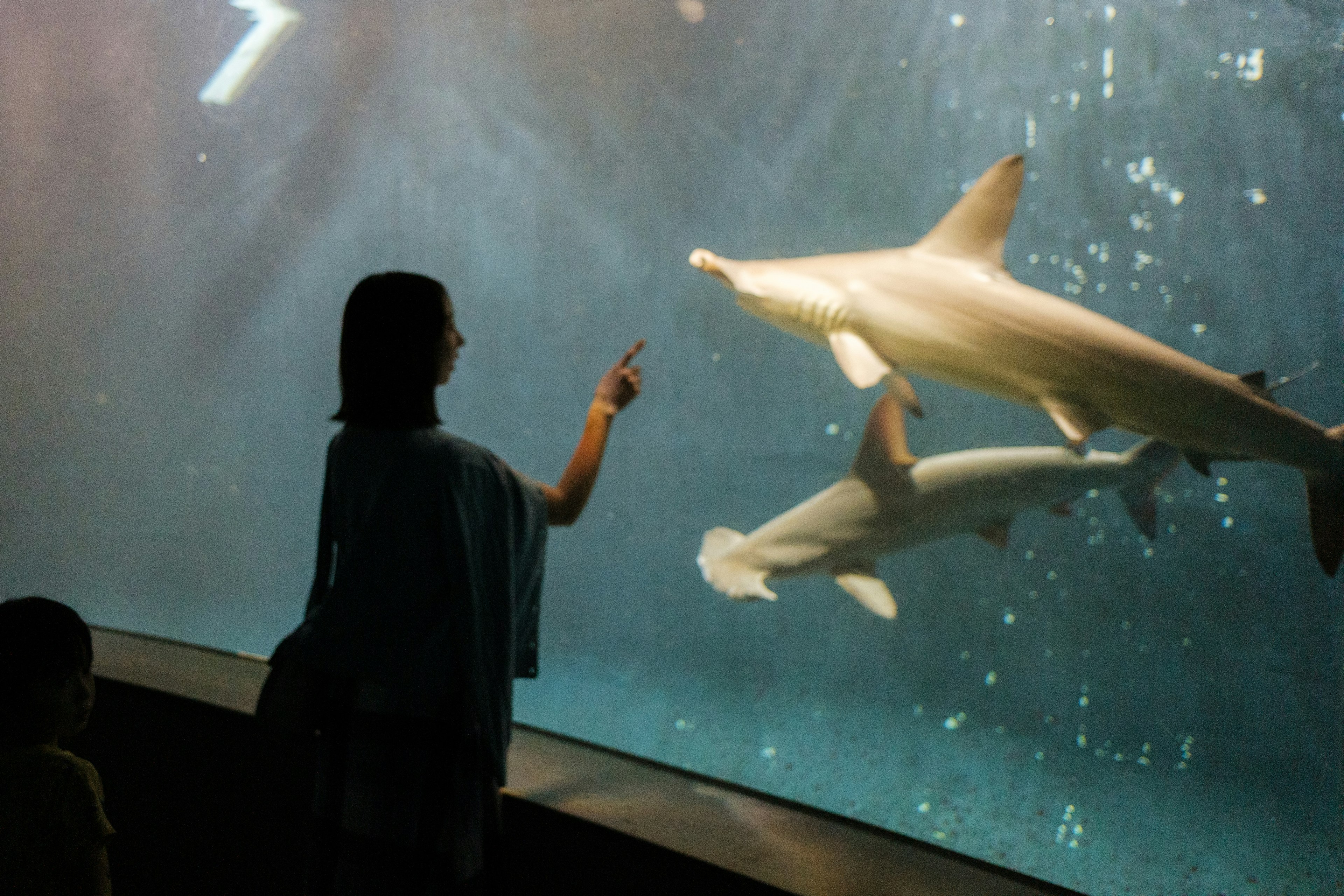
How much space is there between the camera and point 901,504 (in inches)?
111

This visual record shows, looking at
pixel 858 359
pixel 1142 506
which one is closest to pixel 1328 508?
pixel 1142 506

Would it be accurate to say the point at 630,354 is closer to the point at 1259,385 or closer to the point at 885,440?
the point at 1259,385

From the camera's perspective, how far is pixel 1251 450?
1.75m

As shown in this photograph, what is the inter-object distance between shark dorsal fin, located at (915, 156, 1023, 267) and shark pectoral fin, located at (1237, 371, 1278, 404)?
0.65m

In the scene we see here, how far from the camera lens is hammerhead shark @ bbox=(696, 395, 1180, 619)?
8.27ft

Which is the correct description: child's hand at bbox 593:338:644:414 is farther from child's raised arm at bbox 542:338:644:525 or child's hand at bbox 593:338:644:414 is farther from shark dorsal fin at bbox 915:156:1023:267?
shark dorsal fin at bbox 915:156:1023:267

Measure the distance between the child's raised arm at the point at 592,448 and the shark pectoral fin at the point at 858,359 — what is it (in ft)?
2.79

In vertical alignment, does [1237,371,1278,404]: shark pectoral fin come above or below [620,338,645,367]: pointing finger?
above

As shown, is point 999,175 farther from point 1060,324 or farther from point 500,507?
point 500,507

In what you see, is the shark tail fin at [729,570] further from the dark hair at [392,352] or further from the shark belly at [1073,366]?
the dark hair at [392,352]

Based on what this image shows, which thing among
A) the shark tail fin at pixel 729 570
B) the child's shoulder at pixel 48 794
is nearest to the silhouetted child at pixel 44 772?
the child's shoulder at pixel 48 794

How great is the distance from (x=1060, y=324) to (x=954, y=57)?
802 cm

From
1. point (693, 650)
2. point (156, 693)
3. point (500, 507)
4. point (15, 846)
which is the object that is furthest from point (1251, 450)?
point (693, 650)

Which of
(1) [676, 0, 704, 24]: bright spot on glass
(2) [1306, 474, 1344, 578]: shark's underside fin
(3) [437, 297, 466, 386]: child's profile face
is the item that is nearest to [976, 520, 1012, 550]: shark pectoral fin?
(2) [1306, 474, 1344, 578]: shark's underside fin
